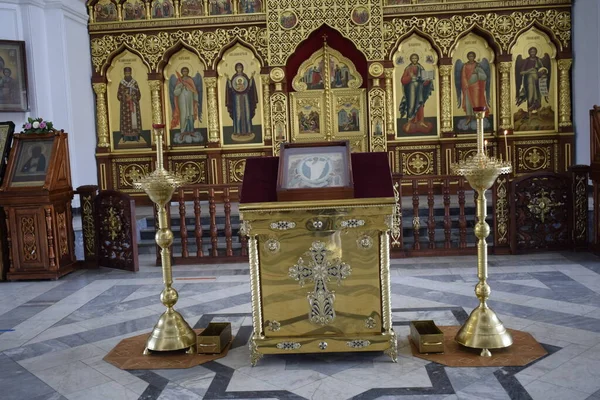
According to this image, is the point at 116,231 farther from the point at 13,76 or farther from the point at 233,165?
the point at 233,165

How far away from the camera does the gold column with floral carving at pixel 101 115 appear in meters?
10.6

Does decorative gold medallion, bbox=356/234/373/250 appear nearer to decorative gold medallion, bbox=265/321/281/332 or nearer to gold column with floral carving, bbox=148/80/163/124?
decorative gold medallion, bbox=265/321/281/332

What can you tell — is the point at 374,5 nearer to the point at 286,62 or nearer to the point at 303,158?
the point at 286,62

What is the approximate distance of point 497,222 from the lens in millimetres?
6695

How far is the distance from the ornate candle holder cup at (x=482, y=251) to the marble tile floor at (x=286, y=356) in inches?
10.7

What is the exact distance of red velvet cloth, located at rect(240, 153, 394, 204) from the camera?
3588mm

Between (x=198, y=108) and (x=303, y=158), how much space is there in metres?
7.29

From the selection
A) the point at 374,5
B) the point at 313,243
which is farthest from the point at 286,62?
the point at 313,243

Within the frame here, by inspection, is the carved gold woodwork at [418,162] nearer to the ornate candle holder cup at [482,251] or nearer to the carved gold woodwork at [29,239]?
the carved gold woodwork at [29,239]

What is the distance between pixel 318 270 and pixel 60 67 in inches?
298

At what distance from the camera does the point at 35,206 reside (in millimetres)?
6336

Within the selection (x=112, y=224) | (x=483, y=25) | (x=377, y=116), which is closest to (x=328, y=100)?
(x=377, y=116)

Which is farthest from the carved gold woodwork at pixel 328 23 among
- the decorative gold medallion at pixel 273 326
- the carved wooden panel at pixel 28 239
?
the decorative gold medallion at pixel 273 326

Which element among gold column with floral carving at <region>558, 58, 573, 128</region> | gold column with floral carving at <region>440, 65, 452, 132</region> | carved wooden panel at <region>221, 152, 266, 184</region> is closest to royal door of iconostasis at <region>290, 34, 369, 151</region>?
carved wooden panel at <region>221, 152, 266, 184</region>
